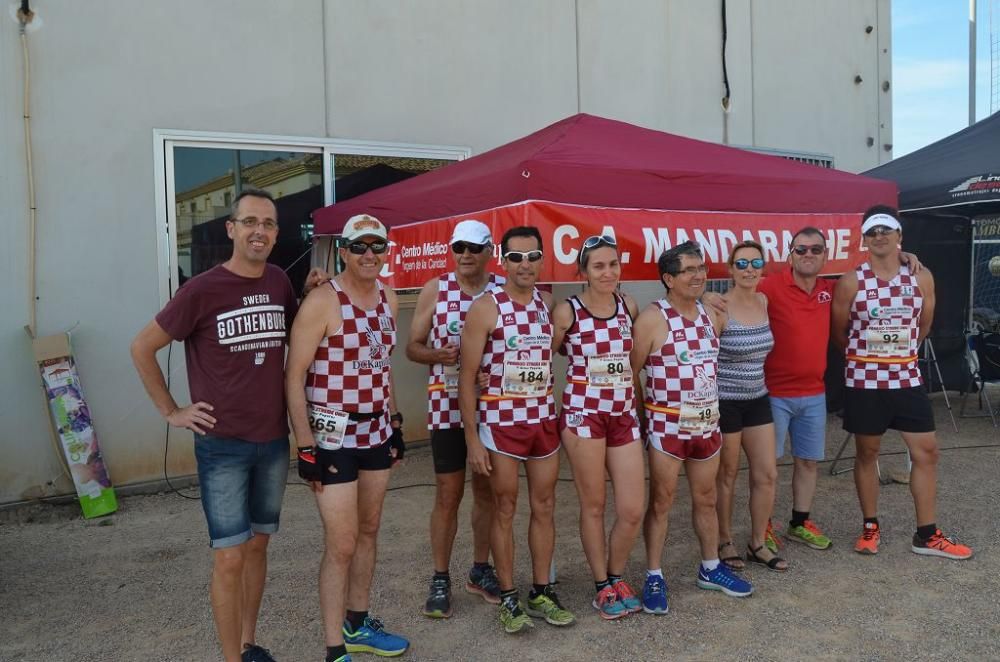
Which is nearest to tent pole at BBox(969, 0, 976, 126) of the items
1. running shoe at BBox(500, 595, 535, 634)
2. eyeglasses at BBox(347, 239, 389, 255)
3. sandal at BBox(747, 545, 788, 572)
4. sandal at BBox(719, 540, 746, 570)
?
sandal at BBox(747, 545, 788, 572)

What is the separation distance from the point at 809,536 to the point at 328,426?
2.96 metres

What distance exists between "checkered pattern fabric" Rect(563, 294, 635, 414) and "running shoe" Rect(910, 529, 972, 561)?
2.05 metres

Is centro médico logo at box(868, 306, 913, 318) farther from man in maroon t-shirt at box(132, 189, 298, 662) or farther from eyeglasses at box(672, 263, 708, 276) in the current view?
man in maroon t-shirt at box(132, 189, 298, 662)

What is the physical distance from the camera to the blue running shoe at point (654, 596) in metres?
3.62

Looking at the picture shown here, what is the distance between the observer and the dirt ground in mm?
3346

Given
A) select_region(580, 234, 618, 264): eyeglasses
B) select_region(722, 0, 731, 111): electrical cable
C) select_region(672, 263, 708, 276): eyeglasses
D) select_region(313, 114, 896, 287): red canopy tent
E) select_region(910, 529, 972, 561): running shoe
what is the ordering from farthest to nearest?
select_region(722, 0, 731, 111): electrical cable
select_region(910, 529, 972, 561): running shoe
select_region(313, 114, 896, 287): red canopy tent
select_region(672, 263, 708, 276): eyeglasses
select_region(580, 234, 618, 264): eyeglasses

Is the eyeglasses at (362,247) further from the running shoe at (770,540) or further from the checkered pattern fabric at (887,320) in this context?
the checkered pattern fabric at (887,320)

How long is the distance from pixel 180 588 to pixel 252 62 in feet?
13.9

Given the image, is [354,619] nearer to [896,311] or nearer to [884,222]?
[896,311]

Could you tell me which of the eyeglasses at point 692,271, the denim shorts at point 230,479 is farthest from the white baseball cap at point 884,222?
the denim shorts at point 230,479

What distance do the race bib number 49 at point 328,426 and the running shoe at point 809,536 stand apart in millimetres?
2894

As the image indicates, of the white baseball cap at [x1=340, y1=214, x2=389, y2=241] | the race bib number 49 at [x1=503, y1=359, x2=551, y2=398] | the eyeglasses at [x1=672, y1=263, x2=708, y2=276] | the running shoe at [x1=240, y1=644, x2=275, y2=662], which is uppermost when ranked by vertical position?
the white baseball cap at [x1=340, y1=214, x2=389, y2=241]

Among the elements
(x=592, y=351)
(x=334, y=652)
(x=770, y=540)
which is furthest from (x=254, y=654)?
(x=770, y=540)

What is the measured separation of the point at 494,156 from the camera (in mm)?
4789
